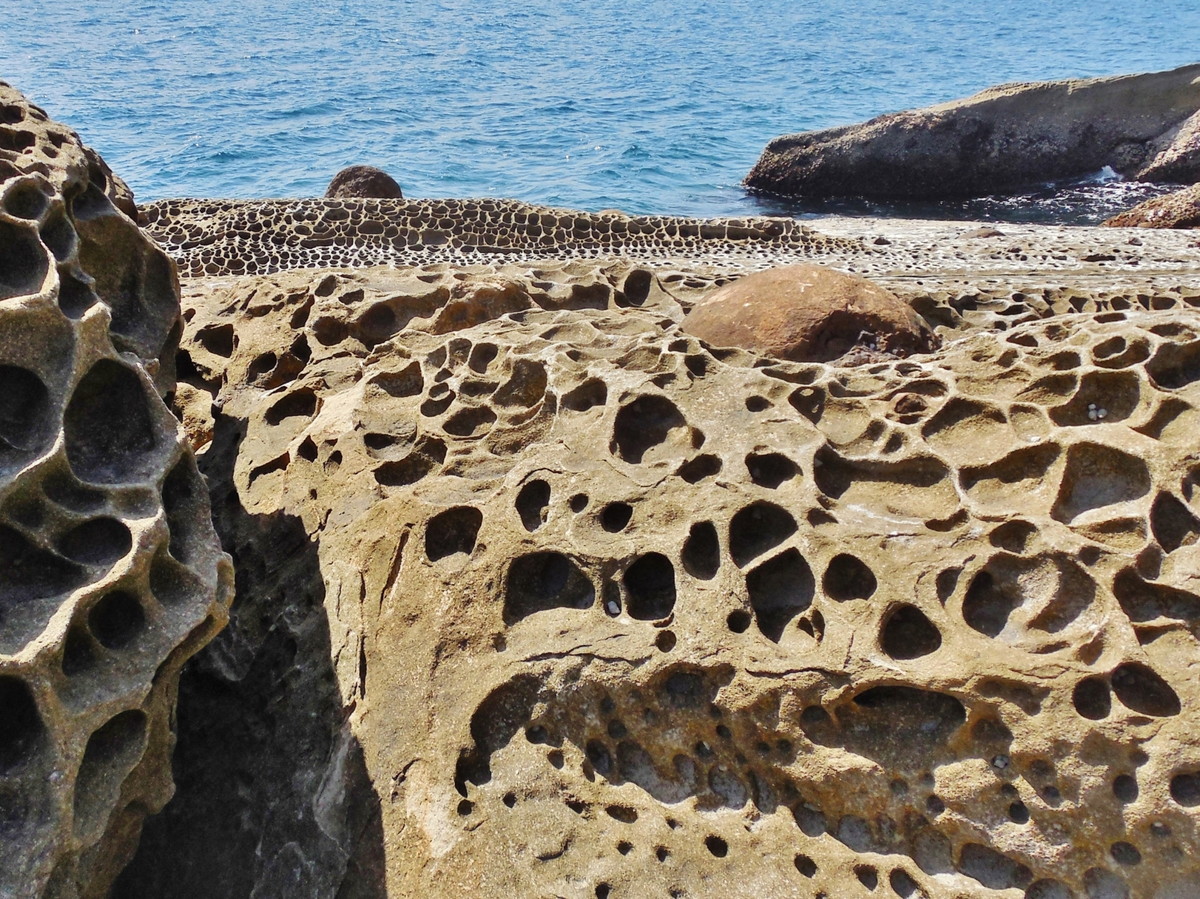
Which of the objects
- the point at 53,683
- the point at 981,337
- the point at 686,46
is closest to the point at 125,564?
the point at 53,683

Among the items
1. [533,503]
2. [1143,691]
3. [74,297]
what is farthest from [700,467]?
[74,297]

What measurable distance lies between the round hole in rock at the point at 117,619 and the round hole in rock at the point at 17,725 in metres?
0.17

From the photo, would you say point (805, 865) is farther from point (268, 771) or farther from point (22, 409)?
point (22, 409)

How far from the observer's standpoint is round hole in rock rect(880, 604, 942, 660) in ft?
7.24

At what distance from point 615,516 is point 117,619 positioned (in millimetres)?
1177

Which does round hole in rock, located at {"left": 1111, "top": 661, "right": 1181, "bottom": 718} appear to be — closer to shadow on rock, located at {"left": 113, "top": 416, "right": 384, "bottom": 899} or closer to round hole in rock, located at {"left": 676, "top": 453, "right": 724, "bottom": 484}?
round hole in rock, located at {"left": 676, "top": 453, "right": 724, "bottom": 484}

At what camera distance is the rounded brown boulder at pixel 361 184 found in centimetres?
1059

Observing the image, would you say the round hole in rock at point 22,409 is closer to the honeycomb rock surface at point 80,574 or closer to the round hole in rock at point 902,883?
the honeycomb rock surface at point 80,574

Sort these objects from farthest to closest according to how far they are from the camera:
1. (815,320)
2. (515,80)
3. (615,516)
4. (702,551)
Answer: (515,80) < (815,320) < (615,516) < (702,551)

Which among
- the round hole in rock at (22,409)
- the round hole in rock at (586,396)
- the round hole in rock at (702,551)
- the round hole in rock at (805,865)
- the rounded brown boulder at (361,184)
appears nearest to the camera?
the round hole in rock at (22,409)

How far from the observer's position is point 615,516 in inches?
101

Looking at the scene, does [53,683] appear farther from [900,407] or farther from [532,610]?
[900,407]

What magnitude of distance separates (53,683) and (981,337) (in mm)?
2595

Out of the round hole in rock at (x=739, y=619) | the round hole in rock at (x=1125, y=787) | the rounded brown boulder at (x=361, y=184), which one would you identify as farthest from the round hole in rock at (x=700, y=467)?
the rounded brown boulder at (x=361, y=184)
